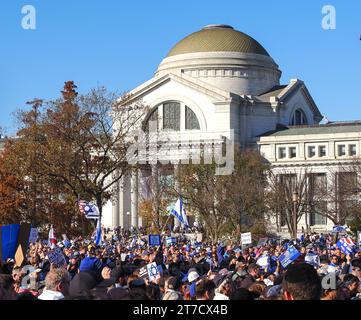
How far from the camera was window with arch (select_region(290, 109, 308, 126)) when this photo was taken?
117750 mm

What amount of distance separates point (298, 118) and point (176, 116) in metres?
19.4

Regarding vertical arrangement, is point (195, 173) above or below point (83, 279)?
above

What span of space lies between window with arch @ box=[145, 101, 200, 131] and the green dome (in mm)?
9635

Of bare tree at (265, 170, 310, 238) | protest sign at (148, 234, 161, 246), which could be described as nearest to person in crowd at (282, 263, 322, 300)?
protest sign at (148, 234, 161, 246)

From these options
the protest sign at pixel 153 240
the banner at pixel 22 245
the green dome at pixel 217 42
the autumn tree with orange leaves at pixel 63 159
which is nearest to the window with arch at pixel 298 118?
the green dome at pixel 217 42

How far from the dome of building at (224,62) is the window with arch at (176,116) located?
4.79m

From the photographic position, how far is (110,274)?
1454 centimetres

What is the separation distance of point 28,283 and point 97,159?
40210 millimetres

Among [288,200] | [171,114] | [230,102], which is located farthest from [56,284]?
[171,114]

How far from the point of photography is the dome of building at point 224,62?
11356 centimetres

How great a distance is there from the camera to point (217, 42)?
378ft
